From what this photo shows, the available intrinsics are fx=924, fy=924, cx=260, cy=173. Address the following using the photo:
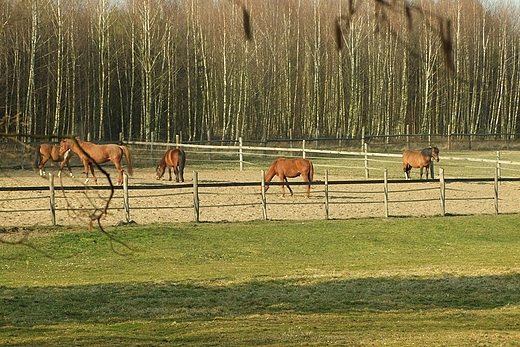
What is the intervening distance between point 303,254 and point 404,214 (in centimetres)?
552

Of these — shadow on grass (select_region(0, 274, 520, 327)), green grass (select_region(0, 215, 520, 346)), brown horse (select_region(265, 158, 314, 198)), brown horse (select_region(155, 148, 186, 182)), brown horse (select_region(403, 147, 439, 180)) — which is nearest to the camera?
green grass (select_region(0, 215, 520, 346))

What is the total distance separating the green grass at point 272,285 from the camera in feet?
29.2

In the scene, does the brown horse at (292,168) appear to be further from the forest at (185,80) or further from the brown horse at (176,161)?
the forest at (185,80)

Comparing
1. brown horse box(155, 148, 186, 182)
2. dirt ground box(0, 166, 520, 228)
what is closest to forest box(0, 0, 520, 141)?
brown horse box(155, 148, 186, 182)

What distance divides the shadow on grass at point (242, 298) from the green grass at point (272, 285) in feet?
0.06

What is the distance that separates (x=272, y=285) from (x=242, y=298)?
103cm

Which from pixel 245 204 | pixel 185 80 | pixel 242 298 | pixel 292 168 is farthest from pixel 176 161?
pixel 185 80

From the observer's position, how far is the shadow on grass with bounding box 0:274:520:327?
10344 millimetres

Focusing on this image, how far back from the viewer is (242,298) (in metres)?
11.3

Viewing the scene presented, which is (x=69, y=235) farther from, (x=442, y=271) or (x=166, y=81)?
(x=166, y=81)

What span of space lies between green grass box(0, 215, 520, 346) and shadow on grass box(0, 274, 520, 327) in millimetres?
17

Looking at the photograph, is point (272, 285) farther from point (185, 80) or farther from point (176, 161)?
point (185, 80)

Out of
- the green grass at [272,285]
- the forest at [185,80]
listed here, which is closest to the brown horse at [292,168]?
the green grass at [272,285]

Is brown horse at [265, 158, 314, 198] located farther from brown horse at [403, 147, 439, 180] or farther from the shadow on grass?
the shadow on grass
